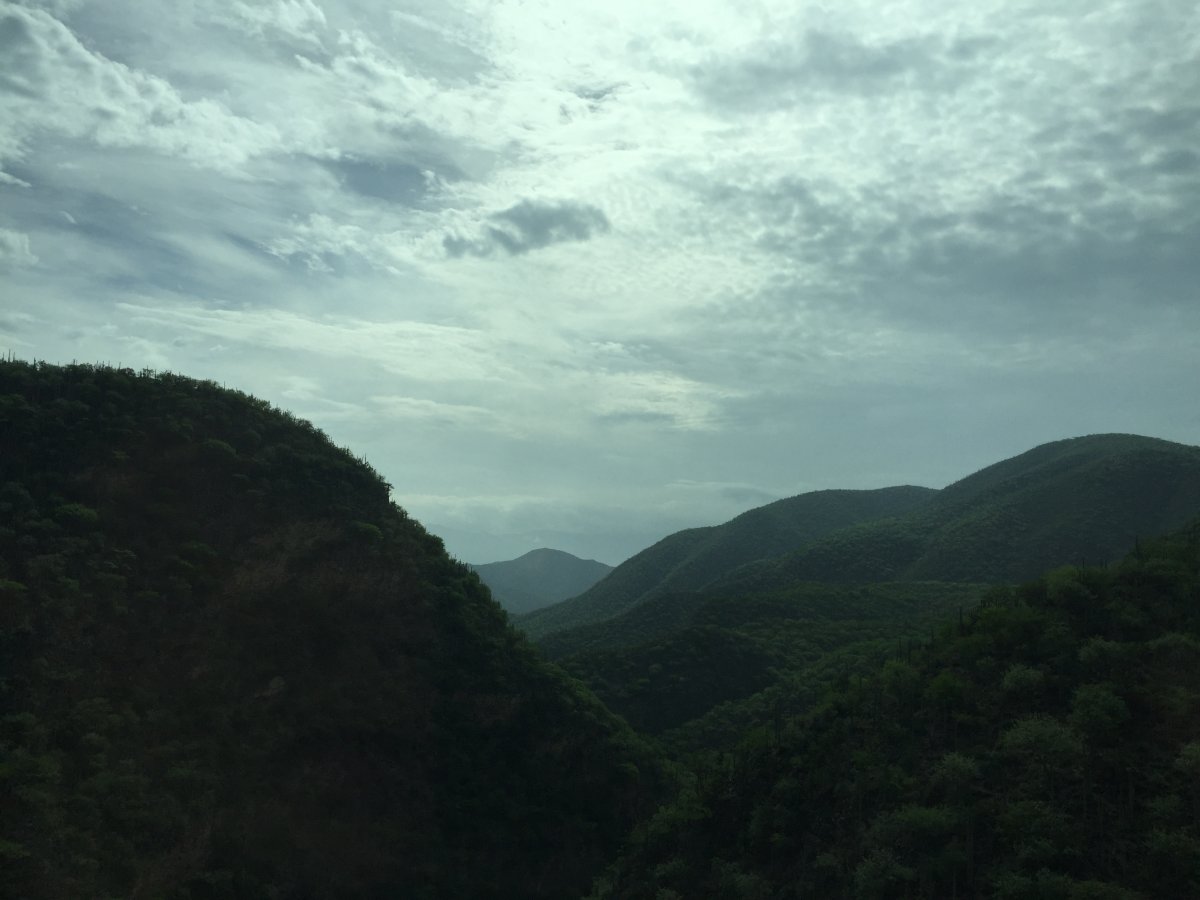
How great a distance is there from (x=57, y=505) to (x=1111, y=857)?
40.8 m

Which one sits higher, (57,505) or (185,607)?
→ (57,505)

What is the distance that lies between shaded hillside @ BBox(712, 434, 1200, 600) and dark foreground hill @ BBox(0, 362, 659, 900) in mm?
52286

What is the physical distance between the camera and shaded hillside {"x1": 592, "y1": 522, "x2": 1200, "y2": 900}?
1831 centimetres

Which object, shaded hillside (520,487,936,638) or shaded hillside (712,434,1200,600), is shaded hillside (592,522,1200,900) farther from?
shaded hillside (520,487,936,638)

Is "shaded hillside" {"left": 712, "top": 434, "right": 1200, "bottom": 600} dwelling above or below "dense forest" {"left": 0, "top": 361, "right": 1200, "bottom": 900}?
above

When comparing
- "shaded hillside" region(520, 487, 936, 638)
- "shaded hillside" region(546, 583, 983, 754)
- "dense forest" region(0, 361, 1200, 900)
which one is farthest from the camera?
"shaded hillside" region(520, 487, 936, 638)

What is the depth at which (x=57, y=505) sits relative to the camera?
119 feet

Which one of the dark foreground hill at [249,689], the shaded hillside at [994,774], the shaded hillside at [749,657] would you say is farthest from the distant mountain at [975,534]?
the shaded hillside at [994,774]

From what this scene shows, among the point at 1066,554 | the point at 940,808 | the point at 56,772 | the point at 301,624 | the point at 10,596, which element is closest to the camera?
the point at 940,808

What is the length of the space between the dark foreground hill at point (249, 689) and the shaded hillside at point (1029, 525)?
172 ft

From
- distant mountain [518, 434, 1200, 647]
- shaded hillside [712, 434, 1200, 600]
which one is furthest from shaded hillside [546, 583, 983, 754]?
distant mountain [518, 434, 1200, 647]

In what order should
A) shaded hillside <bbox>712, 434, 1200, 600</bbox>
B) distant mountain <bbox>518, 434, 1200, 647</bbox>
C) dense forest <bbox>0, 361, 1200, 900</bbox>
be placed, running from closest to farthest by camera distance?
dense forest <bbox>0, 361, 1200, 900</bbox> < shaded hillside <bbox>712, 434, 1200, 600</bbox> < distant mountain <bbox>518, 434, 1200, 647</bbox>

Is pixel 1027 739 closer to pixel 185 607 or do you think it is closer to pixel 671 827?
pixel 671 827

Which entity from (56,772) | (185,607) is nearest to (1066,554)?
(185,607)
